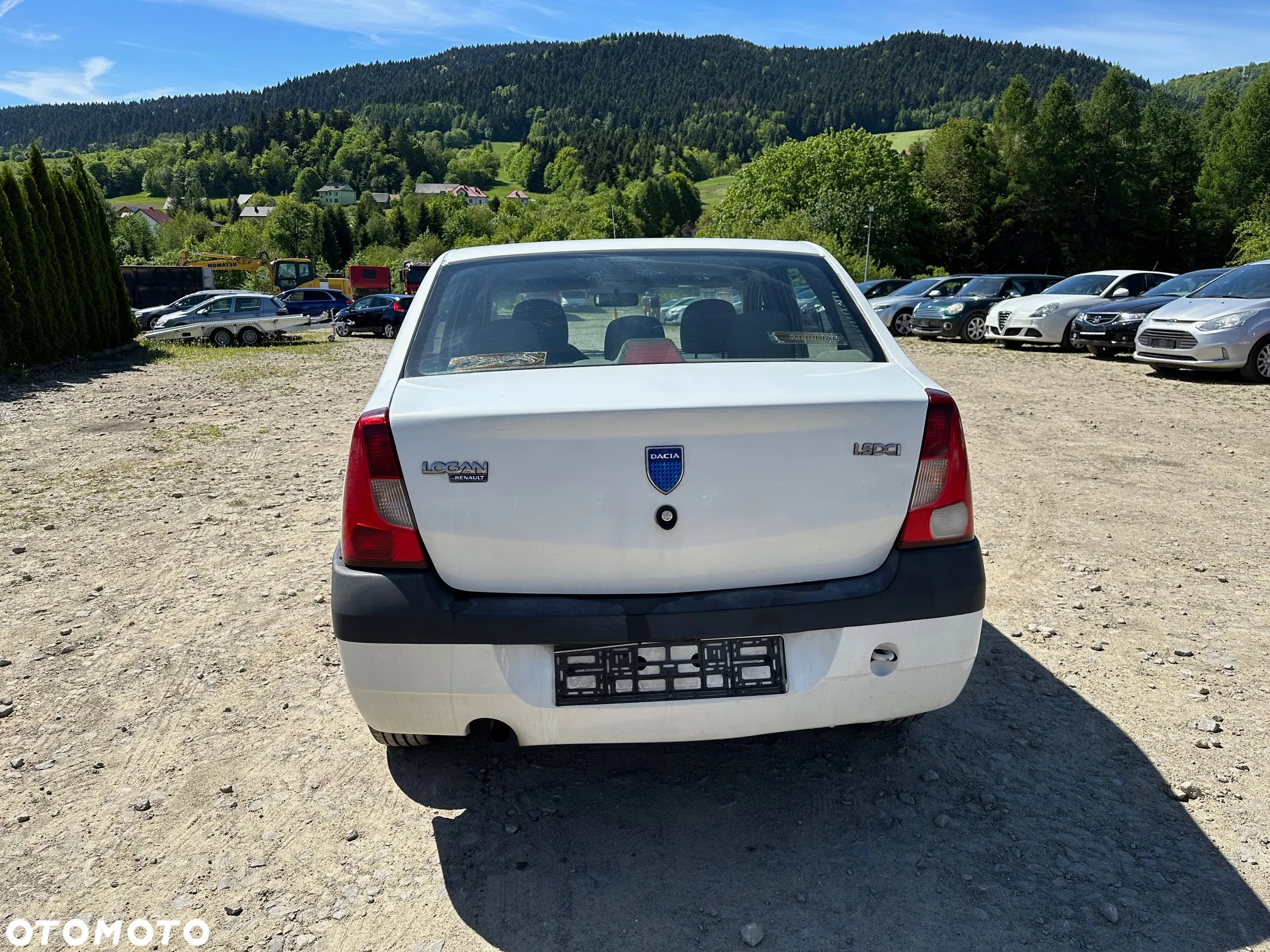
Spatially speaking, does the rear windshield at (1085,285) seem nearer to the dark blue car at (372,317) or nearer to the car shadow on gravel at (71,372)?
the car shadow on gravel at (71,372)

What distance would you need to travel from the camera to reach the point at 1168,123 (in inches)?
3036

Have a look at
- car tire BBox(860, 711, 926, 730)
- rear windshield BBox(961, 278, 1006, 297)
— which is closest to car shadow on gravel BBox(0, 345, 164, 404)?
car tire BBox(860, 711, 926, 730)

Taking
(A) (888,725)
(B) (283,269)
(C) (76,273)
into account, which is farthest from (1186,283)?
(B) (283,269)

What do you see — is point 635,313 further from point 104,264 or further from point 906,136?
point 906,136

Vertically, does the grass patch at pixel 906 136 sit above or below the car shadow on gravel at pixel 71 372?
above

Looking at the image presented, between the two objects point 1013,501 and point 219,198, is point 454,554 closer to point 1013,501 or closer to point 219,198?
point 1013,501

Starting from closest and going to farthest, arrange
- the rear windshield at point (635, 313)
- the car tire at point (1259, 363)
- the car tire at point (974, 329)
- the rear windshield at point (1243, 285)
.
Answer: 1. the rear windshield at point (635, 313)
2. the car tire at point (1259, 363)
3. the rear windshield at point (1243, 285)
4. the car tire at point (974, 329)

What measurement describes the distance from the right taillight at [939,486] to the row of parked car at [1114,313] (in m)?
12.6

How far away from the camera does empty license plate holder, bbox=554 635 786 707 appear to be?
2.61 metres

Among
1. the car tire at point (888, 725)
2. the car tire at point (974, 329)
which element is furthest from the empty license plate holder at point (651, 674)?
the car tire at point (974, 329)

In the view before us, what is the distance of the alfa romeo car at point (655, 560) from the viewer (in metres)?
2.56

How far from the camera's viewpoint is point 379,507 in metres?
2.64

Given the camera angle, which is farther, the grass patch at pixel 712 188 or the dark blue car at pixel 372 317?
the grass patch at pixel 712 188

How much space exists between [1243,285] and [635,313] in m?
13.6
